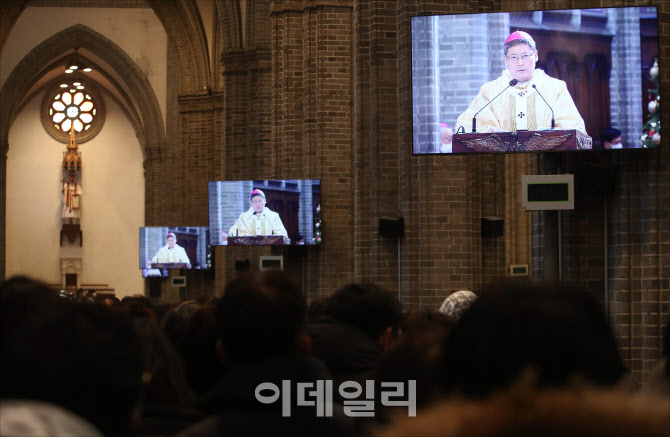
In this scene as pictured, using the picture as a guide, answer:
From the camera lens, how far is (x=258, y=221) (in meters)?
18.5

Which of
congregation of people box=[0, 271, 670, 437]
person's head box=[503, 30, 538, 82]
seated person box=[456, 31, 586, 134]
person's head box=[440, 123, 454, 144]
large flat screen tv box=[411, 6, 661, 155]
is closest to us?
congregation of people box=[0, 271, 670, 437]

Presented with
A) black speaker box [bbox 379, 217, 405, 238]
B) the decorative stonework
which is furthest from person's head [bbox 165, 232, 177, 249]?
the decorative stonework

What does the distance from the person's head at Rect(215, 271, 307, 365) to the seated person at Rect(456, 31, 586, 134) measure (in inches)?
296

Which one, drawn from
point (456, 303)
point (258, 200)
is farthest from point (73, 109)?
point (456, 303)

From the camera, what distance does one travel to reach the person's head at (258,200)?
1842 cm

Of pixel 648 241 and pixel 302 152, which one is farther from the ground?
pixel 302 152

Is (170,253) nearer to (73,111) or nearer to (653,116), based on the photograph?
(653,116)

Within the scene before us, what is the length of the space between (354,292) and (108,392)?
2770mm

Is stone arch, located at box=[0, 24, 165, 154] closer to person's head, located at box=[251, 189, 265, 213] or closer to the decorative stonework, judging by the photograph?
the decorative stonework

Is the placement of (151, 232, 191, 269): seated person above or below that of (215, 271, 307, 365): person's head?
below

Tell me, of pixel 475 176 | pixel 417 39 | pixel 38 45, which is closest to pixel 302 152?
pixel 475 176

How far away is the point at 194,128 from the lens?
114 ft

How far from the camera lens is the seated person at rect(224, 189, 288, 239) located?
60.1ft

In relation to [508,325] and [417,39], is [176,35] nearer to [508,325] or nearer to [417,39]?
[417,39]
